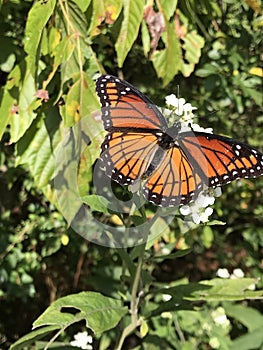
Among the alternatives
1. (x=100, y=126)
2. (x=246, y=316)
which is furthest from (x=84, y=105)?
(x=246, y=316)

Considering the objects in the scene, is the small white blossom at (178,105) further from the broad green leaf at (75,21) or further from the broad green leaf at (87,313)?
the broad green leaf at (87,313)

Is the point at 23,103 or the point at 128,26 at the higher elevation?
the point at 128,26

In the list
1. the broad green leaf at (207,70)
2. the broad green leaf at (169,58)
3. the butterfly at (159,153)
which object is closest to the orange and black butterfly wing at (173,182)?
the butterfly at (159,153)

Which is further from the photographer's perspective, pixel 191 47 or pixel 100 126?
pixel 191 47

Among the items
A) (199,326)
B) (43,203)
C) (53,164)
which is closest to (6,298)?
(43,203)

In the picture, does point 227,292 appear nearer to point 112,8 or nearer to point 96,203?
point 96,203

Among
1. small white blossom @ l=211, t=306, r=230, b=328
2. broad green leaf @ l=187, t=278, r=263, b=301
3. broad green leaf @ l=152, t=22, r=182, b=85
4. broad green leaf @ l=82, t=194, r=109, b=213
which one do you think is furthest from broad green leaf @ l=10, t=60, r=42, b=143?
small white blossom @ l=211, t=306, r=230, b=328
